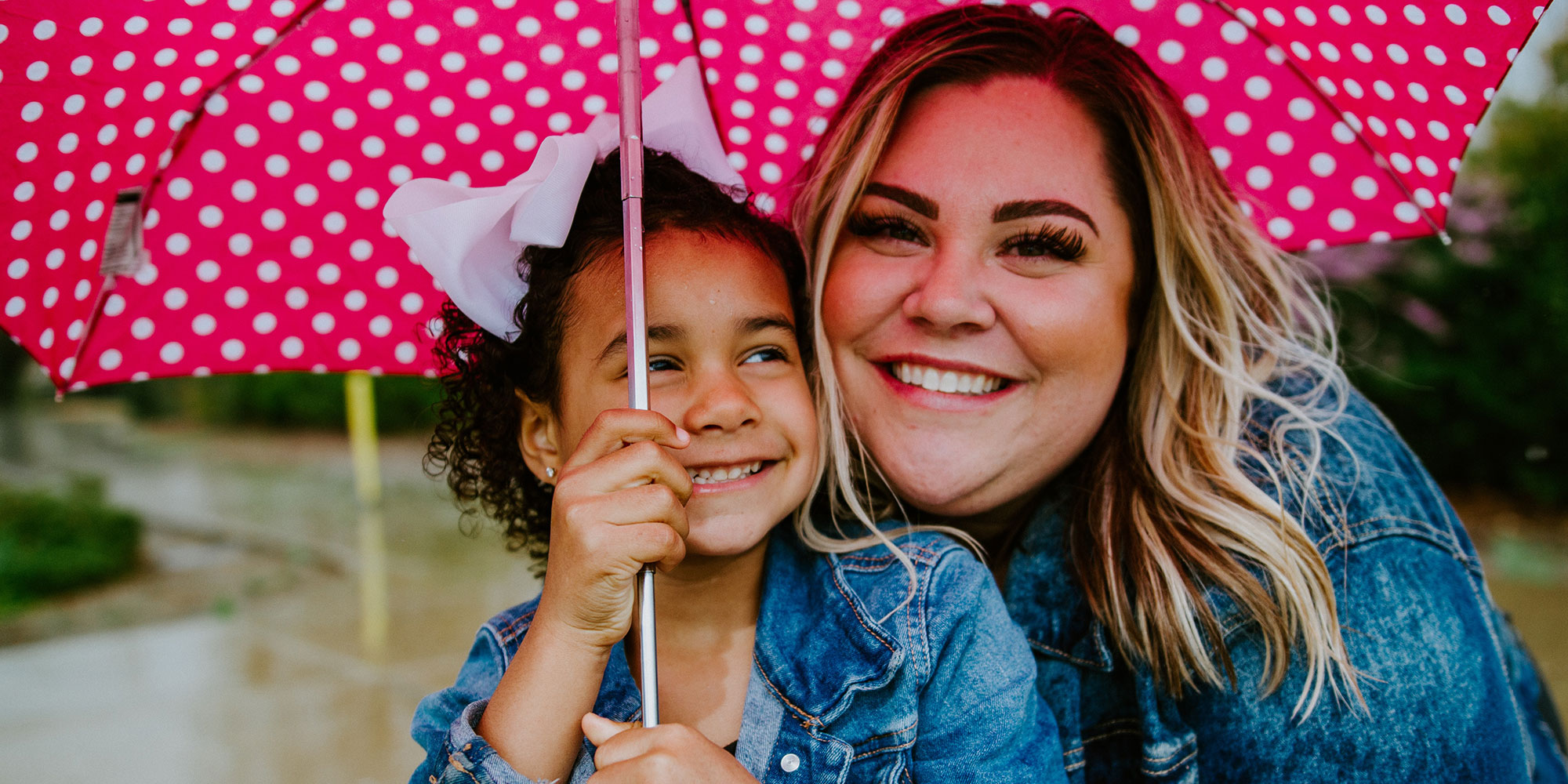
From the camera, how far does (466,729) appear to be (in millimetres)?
1742

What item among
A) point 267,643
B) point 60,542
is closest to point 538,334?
point 267,643

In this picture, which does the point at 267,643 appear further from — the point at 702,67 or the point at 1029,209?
the point at 1029,209

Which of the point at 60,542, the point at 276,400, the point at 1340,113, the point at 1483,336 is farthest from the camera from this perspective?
the point at 276,400

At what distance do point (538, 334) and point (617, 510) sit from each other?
62 centimetres

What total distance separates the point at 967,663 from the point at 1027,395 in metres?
0.52

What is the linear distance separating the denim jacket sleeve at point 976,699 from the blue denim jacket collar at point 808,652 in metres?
0.10

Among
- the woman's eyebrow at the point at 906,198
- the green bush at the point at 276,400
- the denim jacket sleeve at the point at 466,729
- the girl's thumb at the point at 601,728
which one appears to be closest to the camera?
the girl's thumb at the point at 601,728

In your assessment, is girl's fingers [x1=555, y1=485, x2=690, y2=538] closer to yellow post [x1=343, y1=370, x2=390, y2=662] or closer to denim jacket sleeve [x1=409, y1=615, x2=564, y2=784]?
denim jacket sleeve [x1=409, y1=615, x2=564, y2=784]

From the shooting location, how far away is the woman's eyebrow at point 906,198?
2.15 metres

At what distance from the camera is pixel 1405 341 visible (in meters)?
7.34

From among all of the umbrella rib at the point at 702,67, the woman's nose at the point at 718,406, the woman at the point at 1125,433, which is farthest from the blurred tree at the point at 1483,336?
the woman's nose at the point at 718,406

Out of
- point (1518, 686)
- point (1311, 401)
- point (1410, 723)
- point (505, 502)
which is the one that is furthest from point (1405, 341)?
point (505, 502)

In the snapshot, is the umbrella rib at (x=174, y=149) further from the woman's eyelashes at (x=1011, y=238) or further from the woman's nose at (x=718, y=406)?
the woman's eyelashes at (x=1011, y=238)

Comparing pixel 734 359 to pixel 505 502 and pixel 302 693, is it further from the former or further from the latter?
pixel 302 693
